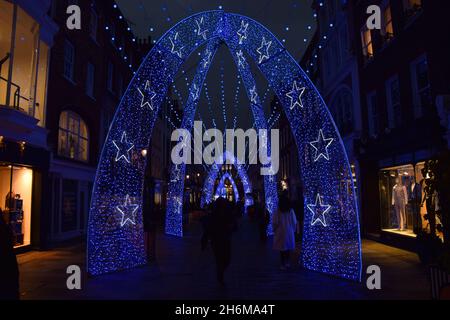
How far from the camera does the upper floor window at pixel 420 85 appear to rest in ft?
39.0

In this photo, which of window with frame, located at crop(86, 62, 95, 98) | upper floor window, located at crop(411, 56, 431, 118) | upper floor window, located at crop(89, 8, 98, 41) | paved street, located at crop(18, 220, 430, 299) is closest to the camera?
paved street, located at crop(18, 220, 430, 299)

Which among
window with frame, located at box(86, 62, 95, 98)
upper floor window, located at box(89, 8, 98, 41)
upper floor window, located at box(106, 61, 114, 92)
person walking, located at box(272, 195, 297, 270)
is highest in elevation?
upper floor window, located at box(89, 8, 98, 41)

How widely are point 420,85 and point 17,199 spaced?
13720mm

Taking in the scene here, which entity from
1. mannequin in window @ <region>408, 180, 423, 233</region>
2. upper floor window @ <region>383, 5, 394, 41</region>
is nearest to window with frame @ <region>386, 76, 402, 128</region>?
upper floor window @ <region>383, 5, 394, 41</region>

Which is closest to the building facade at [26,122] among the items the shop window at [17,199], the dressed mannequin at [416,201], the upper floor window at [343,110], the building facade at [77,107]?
the shop window at [17,199]

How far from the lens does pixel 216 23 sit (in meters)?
11.2

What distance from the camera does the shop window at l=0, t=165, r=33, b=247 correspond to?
12141 millimetres

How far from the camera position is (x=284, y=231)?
9094mm

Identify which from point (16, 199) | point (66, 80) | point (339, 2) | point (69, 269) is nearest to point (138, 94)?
point (69, 269)

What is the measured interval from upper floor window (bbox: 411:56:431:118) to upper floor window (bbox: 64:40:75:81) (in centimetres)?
1356

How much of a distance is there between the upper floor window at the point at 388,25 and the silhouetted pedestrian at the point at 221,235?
10185 mm

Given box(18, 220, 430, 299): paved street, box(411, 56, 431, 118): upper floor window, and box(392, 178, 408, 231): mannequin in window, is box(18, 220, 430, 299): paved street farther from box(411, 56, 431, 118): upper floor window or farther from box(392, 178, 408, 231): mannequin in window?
box(411, 56, 431, 118): upper floor window

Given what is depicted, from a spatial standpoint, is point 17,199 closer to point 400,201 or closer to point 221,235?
point 221,235
